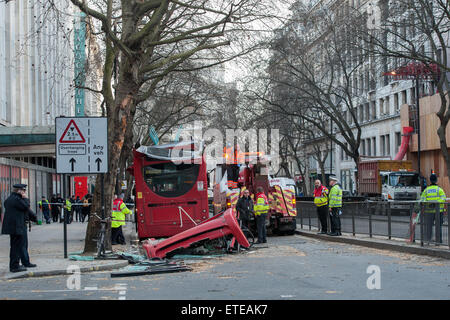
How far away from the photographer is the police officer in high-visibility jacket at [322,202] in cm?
2341

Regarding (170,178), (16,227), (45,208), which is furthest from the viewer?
(45,208)

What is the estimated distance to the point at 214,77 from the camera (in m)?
35.0

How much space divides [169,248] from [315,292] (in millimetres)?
6517

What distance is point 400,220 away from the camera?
60.8ft

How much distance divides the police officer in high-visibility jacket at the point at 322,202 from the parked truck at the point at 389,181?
66.8 ft

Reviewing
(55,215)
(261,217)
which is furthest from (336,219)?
(55,215)

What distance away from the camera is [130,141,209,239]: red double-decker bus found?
22016mm

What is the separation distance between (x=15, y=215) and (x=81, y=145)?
9.08ft

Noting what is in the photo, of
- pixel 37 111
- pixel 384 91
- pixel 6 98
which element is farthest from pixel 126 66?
pixel 384 91

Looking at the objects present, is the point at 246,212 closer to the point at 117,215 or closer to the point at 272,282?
the point at 117,215

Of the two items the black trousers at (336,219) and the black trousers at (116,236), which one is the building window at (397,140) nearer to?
the black trousers at (336,219)

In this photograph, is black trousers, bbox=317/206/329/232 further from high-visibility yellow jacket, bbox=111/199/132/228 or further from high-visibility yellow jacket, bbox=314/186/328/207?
high-visibility yellow jacket, bbox=111/199/132/228

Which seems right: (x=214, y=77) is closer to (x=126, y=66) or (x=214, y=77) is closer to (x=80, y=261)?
(x=126, y=66)

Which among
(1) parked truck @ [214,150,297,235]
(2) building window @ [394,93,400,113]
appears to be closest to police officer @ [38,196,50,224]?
(1) parked truck @ [214,150,297,235]
